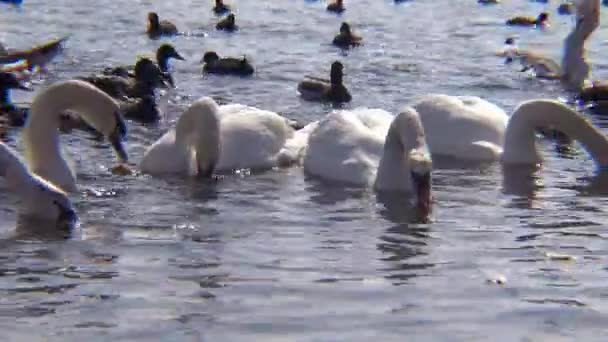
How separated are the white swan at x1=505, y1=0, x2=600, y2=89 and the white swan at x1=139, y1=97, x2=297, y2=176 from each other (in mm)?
9015

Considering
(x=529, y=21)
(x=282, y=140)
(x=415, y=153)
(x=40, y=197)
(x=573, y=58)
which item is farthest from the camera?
(x=529, y=21)

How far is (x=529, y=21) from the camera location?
3678cm

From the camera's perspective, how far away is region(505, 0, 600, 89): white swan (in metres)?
24.1

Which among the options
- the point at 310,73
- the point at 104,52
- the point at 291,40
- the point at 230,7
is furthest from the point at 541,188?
Answer: the point at 230,7

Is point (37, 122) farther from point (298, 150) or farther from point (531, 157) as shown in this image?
point (531, 157)

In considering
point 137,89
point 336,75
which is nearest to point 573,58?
point 336,75

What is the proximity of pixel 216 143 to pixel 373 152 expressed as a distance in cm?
155

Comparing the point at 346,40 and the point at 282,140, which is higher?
the point at 282,140

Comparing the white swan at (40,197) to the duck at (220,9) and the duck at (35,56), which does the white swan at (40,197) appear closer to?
the duck at (35,56)

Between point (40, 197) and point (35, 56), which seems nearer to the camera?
point (40, 197)

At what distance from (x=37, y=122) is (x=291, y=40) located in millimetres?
17080

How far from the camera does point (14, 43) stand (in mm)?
29391

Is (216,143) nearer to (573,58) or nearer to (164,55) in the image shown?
(164,55)

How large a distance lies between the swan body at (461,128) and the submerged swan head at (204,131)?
258 cm
